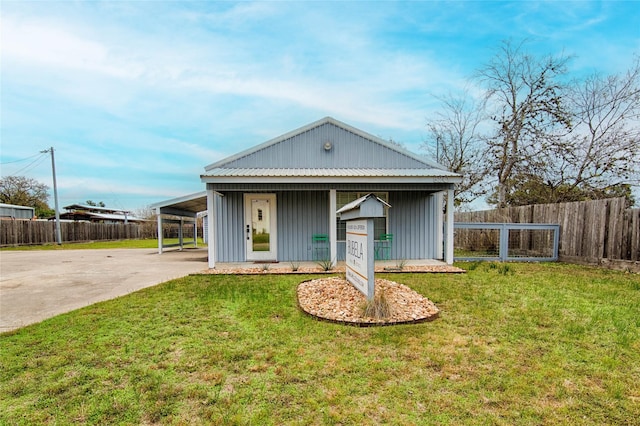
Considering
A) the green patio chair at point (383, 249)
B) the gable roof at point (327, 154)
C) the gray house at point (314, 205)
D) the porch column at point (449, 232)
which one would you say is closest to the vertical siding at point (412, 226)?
the gray house at point (314, 205)

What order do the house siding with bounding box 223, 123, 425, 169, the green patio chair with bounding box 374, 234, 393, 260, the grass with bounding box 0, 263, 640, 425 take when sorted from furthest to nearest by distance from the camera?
the house siding with bounding box 223, 123, 425, 169
the green patio chair with bounding box 374, 234, 393, 260
the grass with bounding box 0, 263, 640, 425

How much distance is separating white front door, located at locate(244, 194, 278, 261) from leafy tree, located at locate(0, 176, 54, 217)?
127 ft

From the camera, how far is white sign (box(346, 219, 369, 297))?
188 inches

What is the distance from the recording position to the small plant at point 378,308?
4.22 meters

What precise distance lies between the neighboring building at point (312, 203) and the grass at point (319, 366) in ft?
16.4

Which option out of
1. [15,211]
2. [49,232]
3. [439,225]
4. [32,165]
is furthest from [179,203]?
[15,211]

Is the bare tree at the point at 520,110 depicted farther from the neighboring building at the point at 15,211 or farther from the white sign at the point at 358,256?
the neighboring building at the point at 15,211

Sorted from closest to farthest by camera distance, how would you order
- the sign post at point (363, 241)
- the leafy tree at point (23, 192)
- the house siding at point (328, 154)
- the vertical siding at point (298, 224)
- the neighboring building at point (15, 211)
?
1. the sign post at point (363, 241)
2. the vertical siding at point (298, 224)
3. the house siding at point (328, 154)
4. the neighboring building at point (15, 211)
5. the leafy tree at point (23, 192)

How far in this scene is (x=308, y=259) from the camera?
1013 centimetres

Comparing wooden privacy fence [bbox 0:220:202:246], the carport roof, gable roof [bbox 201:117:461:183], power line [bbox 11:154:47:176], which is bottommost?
wooden privacy fence [bbox 0:220:202:246]

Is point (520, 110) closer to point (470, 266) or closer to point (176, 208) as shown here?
point (470, 266)

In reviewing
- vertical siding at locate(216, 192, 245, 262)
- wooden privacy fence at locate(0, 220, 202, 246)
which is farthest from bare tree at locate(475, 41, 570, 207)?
wooden privacy fence at locate(0, 220, 202, 246)

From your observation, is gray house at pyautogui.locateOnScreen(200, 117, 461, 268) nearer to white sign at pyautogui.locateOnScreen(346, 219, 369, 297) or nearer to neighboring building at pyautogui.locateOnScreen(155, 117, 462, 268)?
neighboring building at pyautogui.locateOnScreen(155, 117, 462, 268)

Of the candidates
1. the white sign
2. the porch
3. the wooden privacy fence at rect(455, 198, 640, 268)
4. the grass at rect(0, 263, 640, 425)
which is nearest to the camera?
the grass at rect(0, 263, 640, 425)
